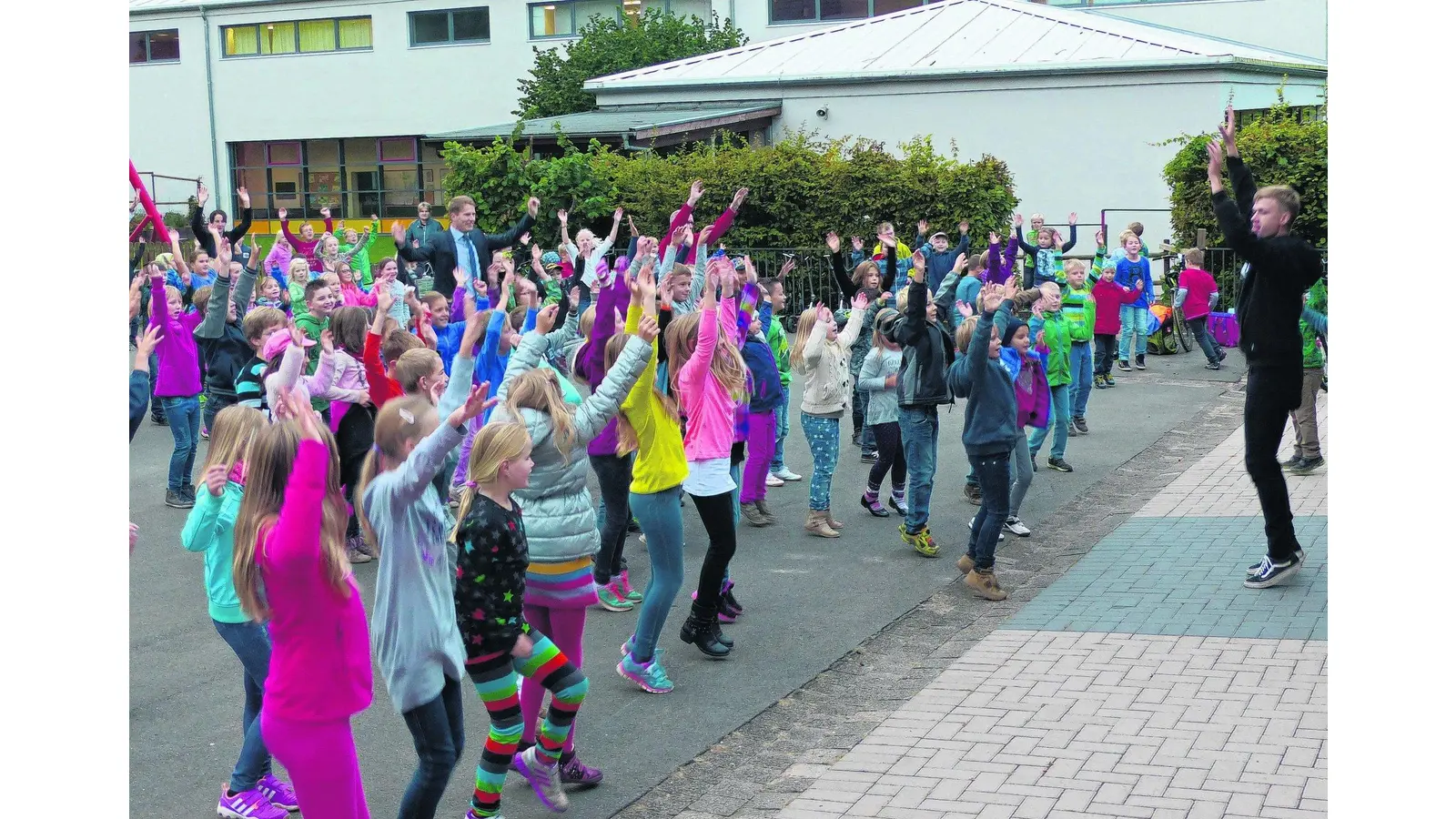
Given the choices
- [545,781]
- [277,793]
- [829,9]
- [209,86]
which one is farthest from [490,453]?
[209,86]

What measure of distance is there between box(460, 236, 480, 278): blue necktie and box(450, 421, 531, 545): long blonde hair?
8.95 meters

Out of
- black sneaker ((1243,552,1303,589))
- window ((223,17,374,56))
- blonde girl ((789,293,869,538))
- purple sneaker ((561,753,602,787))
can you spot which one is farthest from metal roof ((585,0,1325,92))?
purple sneaker ((561,753,602,787))

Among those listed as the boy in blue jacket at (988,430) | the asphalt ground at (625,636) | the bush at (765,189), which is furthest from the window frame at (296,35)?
the boy in blue jacket at (988,430)

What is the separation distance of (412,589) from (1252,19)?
34682mm

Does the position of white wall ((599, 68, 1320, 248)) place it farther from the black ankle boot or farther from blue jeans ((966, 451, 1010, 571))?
the black ankle boot

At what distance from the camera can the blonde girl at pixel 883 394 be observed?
32.4 ft

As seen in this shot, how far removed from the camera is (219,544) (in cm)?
539

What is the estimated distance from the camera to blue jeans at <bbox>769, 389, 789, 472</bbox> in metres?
10.6

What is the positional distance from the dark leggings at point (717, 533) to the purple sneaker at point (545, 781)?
5.85ft

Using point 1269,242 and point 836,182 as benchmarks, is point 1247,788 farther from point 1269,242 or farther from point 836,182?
point 836,182

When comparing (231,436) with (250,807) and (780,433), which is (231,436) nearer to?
(250,807)

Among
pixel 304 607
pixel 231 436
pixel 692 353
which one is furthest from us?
pixel 692 353

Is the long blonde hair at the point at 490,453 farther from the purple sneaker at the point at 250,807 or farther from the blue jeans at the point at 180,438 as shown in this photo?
the blue jeans at the point at 180,438

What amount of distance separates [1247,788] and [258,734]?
12.6ft
